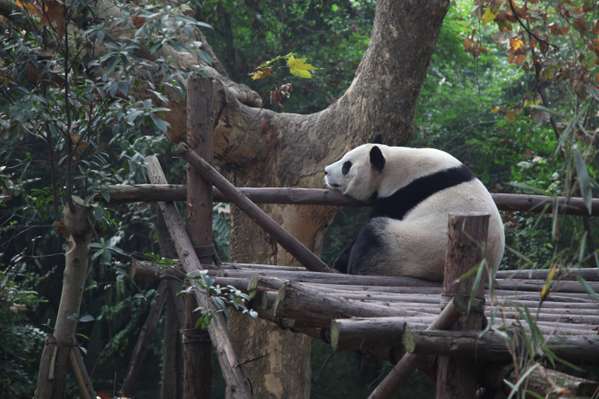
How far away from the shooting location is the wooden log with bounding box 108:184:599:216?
189 inches

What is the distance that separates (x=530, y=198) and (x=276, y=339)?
226cm

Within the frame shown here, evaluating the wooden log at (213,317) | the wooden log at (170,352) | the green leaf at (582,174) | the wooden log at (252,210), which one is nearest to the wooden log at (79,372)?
the wooden log at (213,317)

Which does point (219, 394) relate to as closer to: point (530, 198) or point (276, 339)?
point (276, 339)

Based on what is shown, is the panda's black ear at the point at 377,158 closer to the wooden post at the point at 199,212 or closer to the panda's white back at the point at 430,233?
the panda's white back at the point at 430,233

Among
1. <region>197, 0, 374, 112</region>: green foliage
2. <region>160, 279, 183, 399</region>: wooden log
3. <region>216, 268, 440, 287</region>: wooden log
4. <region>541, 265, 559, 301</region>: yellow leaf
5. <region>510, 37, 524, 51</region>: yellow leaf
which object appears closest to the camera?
<region>541, 265, 559, 301</region>: yellow leaf

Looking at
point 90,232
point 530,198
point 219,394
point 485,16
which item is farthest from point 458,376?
point 219,394

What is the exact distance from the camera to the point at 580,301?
4043 millimetres

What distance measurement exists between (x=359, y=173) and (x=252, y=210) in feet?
2.43

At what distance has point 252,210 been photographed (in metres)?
4.74

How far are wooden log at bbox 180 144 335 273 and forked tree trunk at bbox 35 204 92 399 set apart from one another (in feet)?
2.15

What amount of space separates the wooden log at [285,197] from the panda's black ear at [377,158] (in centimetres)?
24

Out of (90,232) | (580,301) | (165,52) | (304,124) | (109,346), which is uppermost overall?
(165,52)

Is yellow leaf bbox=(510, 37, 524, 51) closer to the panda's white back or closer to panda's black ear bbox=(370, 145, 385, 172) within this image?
panda's black ear bbox=(370, 145, 385, 172)

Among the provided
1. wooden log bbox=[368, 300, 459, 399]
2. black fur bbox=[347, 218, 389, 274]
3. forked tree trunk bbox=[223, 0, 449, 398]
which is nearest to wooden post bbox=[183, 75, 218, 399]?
black fur bbox=[347, 218, 389, 274]
